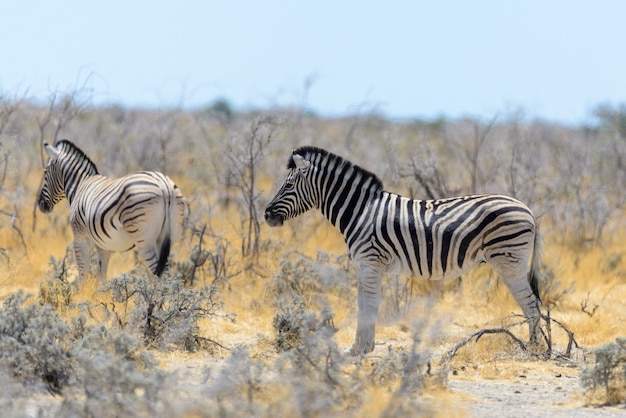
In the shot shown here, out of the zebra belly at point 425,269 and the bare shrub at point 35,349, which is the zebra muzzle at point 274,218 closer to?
the zebra belly at point 425,269

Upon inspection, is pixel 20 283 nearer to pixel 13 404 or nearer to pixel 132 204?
pixel 132 204

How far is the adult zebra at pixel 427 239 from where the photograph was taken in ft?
28.5

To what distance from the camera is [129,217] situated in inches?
403

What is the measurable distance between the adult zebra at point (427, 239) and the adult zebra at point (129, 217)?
2.29m

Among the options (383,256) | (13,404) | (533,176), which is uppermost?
(533,176)

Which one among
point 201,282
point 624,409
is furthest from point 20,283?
point 624,409

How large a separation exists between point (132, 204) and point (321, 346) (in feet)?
14.1

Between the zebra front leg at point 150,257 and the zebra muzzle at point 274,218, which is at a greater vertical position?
the zebra muzzle at point 274,218

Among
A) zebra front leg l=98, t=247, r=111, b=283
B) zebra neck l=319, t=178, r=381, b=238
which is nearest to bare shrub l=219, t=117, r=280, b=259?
zebra front leg l=98, t=247, r=111, b=283

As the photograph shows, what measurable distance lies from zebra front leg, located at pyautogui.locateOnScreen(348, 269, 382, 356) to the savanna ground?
6.8 inches

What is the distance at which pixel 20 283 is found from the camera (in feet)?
38.5

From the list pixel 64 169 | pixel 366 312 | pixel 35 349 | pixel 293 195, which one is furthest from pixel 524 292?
pixel 64 169

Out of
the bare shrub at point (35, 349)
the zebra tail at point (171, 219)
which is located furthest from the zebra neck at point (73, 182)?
the bare shrub at point (35, 349)

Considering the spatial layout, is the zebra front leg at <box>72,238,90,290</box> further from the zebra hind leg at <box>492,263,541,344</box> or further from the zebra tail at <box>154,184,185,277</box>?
the zebra hind leg at <box>492,263,541,344</box>
